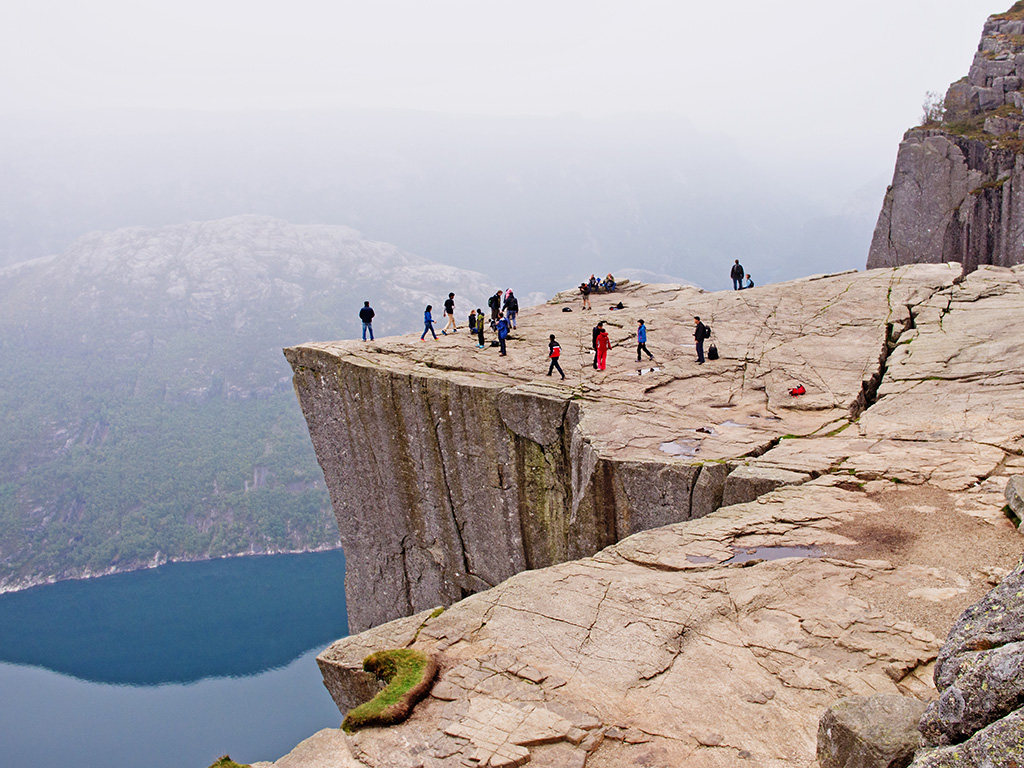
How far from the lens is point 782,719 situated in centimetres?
902

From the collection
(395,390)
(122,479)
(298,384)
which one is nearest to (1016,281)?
(395,390)

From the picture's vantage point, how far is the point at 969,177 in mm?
39531

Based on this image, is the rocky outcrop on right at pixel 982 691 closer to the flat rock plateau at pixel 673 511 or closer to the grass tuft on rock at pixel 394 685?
the flat rock plateau at pixel 673 511

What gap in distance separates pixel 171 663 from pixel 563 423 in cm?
9428

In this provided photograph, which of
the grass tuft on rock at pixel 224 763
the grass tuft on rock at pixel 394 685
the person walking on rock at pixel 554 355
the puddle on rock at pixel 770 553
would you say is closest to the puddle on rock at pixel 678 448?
the puddle on rock at pixel 770 553

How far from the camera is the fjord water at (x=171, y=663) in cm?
7612

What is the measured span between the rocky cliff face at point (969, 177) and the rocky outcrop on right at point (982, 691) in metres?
38.1

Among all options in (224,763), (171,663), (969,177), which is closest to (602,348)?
(224,763)

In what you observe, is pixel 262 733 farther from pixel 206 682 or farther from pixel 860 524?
pixel 860 524

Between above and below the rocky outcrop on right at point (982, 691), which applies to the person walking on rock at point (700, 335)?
above

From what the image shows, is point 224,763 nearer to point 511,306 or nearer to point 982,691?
point 982,691

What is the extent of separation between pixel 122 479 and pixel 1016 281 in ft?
594

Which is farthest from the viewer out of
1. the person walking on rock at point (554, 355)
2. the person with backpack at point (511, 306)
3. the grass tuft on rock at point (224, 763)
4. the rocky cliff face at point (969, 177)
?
the rocky cliff face at point (969, 177)

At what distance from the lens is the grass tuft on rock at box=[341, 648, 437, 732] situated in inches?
380
